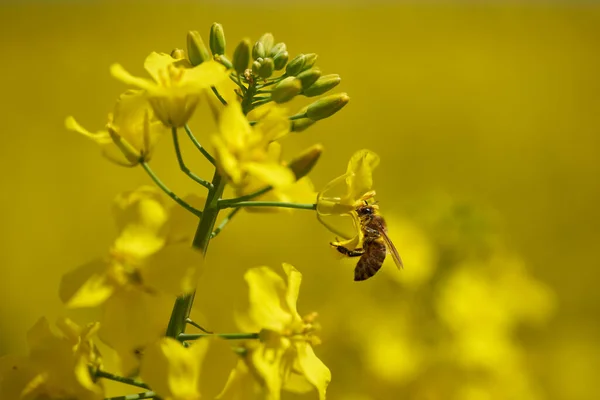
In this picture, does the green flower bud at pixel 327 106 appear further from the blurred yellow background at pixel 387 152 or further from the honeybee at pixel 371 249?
the blurred yellow background at pixel 387 152

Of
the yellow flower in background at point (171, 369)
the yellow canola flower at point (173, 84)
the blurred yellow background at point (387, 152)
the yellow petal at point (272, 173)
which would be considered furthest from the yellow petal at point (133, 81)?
the blurred yellow background at point (387, 152)

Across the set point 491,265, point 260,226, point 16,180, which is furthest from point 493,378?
point 16,180

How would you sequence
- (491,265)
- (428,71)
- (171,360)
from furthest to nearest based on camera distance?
(428,71) < (491,265) < (171,360)

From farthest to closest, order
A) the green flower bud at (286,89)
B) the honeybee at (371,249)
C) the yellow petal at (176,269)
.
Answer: the honeybee at (371,249), the green flower bud at (286,89), the yellow petal at (176,269)

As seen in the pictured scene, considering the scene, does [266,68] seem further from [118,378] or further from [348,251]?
[118,378]

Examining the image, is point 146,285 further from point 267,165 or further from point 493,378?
point 493,378

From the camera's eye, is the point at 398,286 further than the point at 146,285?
Yes

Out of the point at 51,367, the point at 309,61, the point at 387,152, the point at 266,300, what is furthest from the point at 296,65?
the point at 387,152
